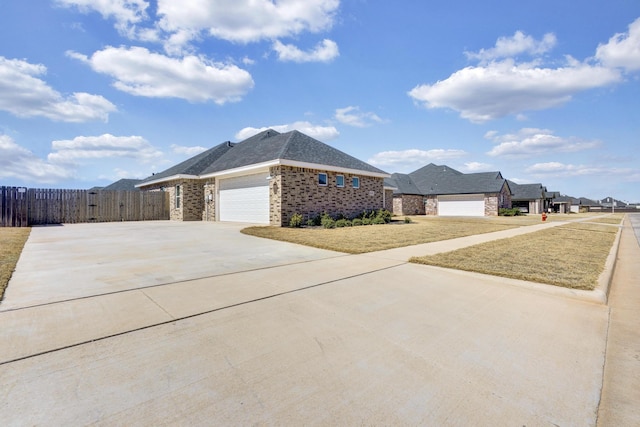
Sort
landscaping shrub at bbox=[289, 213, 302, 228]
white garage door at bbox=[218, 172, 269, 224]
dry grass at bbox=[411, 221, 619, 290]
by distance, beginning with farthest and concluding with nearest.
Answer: white garage door at bbox=[218, 172, 269, 224], landscaping shrub at bbox=[289, 213, 302, 228], dry grass at bbox=[411, 221, 619, 290]

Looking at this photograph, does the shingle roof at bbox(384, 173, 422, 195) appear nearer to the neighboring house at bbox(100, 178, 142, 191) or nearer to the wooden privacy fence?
the wooden privacy fence

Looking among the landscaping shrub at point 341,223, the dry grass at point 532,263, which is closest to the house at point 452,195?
the landscaping shrub at point 341,223

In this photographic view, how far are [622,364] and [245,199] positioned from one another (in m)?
16.9

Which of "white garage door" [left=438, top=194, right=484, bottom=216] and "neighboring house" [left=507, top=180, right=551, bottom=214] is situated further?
"neighboring house" [left=507, top=180, right=551, bottom=214]

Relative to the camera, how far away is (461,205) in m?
37.4

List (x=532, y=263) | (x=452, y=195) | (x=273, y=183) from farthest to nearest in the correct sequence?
(x=452, y=195)
(x=273, y=183)
(x=532, y=263)

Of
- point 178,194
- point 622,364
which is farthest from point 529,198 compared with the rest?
point 622,364

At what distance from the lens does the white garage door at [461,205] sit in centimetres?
3644

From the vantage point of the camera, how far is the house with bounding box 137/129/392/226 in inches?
599

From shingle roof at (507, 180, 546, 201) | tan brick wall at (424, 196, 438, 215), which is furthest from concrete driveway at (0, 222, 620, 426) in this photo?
shingle roof at (507, 180, 546, 201)

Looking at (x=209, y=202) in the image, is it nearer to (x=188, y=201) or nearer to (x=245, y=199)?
(x=188, y=201)

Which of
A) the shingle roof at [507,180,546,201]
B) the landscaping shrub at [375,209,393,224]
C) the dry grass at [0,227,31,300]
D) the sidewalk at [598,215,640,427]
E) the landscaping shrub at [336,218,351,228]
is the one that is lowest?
the sidewalk at [598,215,640,427]

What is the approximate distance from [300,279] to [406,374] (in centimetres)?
290

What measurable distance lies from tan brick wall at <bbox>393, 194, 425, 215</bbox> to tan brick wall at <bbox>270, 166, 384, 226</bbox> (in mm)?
16686
